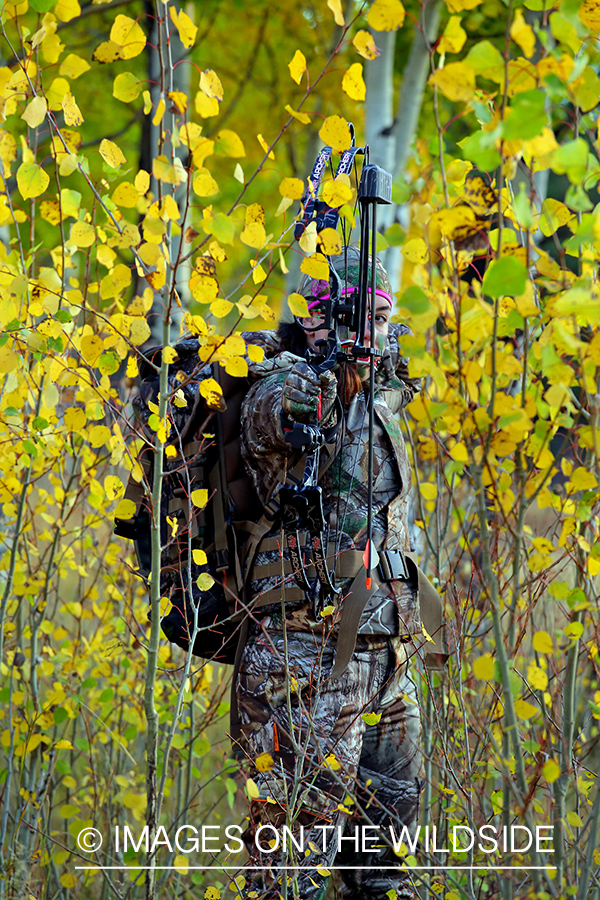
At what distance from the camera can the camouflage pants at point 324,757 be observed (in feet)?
6.30

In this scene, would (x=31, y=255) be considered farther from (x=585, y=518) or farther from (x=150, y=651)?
(x=585, y=518)

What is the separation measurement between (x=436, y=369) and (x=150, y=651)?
852 mm

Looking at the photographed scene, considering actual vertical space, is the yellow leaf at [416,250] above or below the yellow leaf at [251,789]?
above

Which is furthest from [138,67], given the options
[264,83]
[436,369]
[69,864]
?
[436,369]

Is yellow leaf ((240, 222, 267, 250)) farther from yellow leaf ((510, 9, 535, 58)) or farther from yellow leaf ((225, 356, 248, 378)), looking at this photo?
yellow leaf ((510, 9, 535, 58))

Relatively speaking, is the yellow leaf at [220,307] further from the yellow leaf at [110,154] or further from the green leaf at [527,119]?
the green leaf at [527,119]

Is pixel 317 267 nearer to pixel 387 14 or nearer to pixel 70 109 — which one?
pixel 387 14

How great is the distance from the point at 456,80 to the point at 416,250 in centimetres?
26

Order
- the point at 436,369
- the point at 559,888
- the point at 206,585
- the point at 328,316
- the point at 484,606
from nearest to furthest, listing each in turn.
Result: the point at 436,369 < the point at 559,888 < the point at 206,585 < the point at 328,316 < the point at 484,606

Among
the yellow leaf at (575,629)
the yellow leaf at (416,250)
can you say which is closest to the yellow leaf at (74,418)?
the yellow leaf at (416,250)

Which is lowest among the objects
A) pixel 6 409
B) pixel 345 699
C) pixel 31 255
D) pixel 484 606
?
pixel 345 699

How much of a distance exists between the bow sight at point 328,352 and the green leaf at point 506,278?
788mm

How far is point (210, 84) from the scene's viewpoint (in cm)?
148

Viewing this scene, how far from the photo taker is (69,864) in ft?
9.55
